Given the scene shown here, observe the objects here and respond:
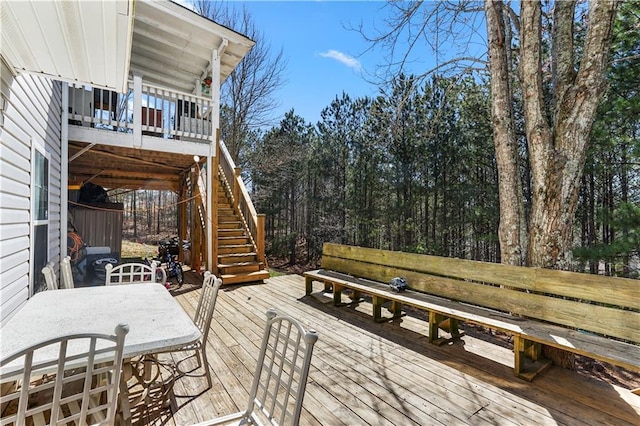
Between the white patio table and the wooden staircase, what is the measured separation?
11.1 ft

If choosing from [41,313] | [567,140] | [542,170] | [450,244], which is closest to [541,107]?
[567,140]

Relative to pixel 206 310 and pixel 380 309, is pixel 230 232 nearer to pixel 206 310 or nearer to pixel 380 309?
pixel 380 309

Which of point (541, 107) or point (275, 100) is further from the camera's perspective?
point (275, 100)

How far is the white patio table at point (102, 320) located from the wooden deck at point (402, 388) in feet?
0.72

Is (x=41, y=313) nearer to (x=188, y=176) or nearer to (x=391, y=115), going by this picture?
(x=391, y=115)

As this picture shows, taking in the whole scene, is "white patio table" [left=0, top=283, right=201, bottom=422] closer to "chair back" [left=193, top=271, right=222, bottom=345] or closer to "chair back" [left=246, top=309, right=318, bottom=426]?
"chair back" [left=193, top=271, right=222, bottom=345]

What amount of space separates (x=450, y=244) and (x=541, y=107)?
30.8ft

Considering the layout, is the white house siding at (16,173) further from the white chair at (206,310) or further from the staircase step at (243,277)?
the staircase step at (243,277)

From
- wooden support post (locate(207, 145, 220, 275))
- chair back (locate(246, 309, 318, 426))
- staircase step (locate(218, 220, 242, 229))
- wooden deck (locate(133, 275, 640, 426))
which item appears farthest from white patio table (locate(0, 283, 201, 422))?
staircase step (locate(218, 220, 242, 229))

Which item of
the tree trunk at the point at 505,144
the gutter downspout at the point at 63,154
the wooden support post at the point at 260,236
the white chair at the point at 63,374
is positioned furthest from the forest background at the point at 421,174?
the gutter downspout at the point at 63,154

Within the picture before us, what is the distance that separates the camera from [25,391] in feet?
3.63

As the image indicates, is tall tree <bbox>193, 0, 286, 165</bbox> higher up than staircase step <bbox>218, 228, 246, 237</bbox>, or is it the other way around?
tall tree <bbox>193, 0, 286, 165</bbox>

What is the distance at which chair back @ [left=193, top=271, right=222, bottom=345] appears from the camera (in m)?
2.42

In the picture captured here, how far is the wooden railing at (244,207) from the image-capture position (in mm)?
6738
